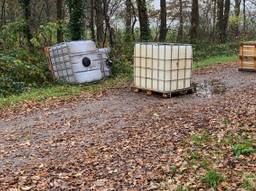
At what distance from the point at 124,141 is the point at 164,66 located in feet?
15.2

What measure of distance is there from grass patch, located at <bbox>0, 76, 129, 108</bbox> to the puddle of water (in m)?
2.86

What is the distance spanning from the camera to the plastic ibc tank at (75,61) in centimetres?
1634

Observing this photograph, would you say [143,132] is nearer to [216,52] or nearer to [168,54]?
[168,54]

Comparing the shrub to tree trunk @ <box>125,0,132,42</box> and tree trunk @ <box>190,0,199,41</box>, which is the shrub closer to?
tree trunk @ <box>125,0,132,42</box>

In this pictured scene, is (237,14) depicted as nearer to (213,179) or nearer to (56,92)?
(56,92)

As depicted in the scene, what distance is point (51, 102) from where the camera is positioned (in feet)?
43.4

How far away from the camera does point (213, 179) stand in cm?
646

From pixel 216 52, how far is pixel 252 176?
1928 centimetres

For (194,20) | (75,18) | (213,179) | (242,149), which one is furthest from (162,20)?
(213,179)

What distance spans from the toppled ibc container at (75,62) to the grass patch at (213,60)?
509cm

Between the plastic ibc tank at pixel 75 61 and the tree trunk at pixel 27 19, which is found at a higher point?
the tree trunk at pixel 27 19

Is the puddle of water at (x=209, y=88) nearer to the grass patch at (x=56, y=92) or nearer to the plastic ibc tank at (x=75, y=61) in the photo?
the grass patch at (x=56, y=92)

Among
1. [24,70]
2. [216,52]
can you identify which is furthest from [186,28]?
[24,70]

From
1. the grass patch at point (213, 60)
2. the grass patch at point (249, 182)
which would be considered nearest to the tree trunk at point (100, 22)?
the grass patch at point (213, 60)
